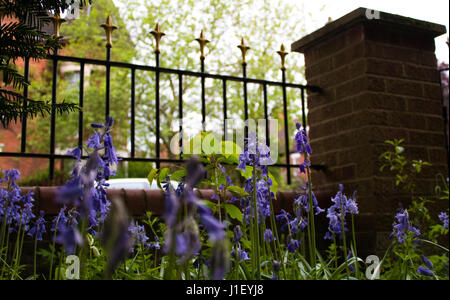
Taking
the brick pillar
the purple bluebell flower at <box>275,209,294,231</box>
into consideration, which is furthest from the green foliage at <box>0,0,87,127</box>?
the brick pillar

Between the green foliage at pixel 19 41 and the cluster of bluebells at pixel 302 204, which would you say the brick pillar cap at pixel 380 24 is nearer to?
the cluster of bluebells at pixel 302 204

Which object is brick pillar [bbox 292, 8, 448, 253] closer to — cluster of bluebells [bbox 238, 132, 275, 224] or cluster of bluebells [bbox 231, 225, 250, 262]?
cluster of bluebells [bbox 238, 132, 275, 224]

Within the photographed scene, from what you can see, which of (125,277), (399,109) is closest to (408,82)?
(399,109)

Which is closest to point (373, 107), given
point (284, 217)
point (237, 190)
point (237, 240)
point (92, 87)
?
point (284, 217)

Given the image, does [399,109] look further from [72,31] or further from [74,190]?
[72,31]

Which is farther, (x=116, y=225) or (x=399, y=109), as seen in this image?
(x=399, y=109)

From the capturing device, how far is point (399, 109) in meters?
3.82

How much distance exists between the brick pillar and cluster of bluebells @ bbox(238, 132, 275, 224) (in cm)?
178

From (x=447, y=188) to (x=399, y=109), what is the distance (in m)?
0.77

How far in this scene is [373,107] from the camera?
3.68 metres

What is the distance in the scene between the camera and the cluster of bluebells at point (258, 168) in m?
1.79

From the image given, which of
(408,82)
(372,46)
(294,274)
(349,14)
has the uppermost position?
(349,14)

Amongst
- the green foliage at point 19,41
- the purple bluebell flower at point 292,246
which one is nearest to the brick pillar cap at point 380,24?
the purple bluebell flower at point 292,246
